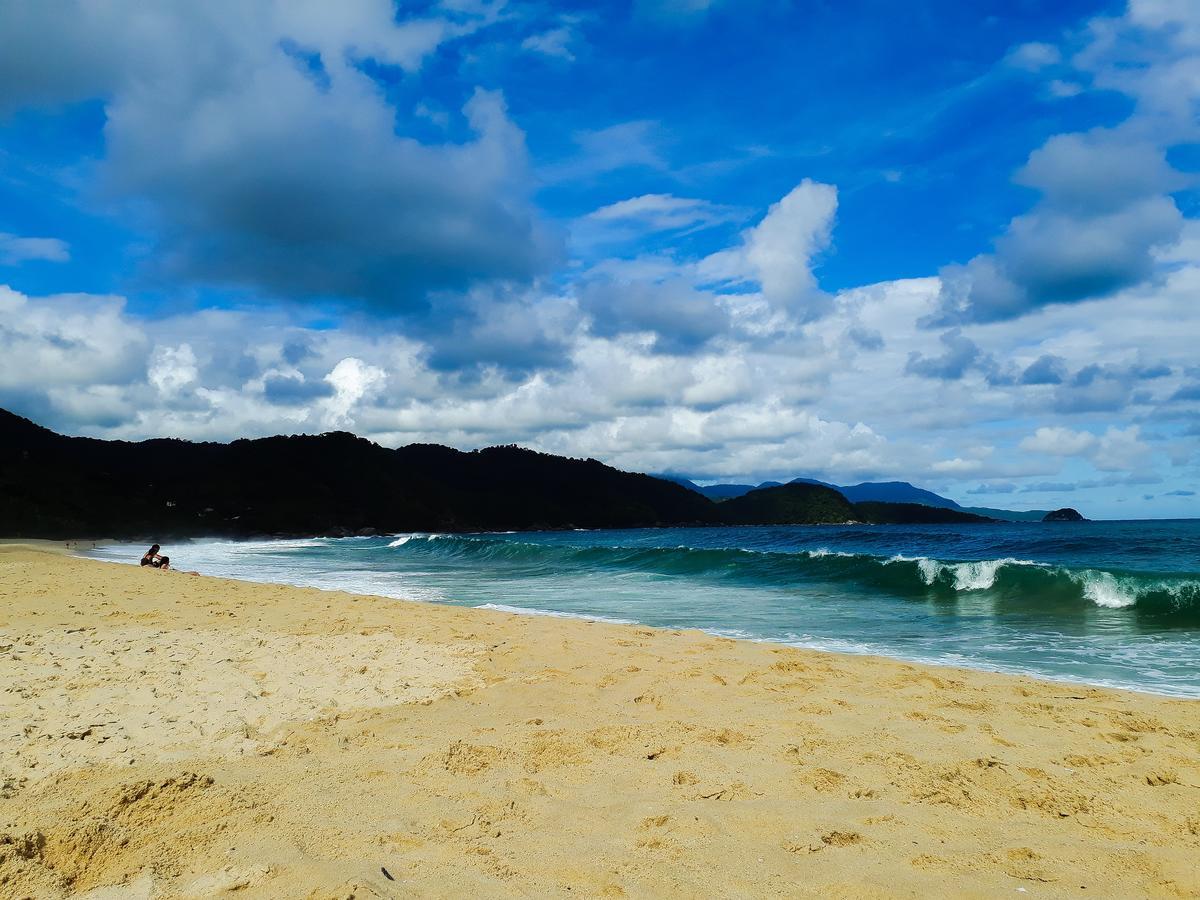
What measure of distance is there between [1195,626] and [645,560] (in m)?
19.8

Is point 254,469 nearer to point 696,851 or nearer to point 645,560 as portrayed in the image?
→ point 645,560

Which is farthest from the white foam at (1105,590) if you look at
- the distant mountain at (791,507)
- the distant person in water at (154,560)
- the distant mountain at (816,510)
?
the distant mountain at (791,507)

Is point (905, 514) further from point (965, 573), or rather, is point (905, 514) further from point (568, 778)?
point (568, 778)

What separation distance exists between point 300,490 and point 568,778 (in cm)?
10541

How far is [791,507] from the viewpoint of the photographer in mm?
138375

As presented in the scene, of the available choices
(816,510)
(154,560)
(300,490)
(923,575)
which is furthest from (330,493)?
(923,575)

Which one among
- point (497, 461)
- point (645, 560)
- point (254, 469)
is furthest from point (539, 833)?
point (497, 461)

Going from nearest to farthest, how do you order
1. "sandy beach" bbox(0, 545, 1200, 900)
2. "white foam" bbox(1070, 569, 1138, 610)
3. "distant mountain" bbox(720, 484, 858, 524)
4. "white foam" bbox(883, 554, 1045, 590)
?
"sandy beach" bbox(0, 545, 1200, 900), "white foam" bbox(1070, 569, 1138, 610), "white foam" bbox(883, 554, 1045, 590), "distant mountain" bbox(720, 484, 858, 524)

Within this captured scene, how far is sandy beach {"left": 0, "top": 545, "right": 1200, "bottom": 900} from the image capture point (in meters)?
3.13

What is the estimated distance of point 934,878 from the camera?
317 centimetres

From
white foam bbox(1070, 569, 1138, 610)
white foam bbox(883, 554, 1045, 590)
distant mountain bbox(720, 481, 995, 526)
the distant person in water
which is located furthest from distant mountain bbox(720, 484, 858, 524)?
the distant person in water

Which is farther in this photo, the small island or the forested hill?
the small island

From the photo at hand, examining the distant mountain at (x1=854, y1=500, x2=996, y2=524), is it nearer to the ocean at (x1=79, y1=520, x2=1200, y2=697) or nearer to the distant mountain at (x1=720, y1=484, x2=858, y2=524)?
the distant mountain at (x1=720, y1=484, x2=858, y2=524)

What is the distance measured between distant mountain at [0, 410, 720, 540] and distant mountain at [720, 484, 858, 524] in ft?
18.4
